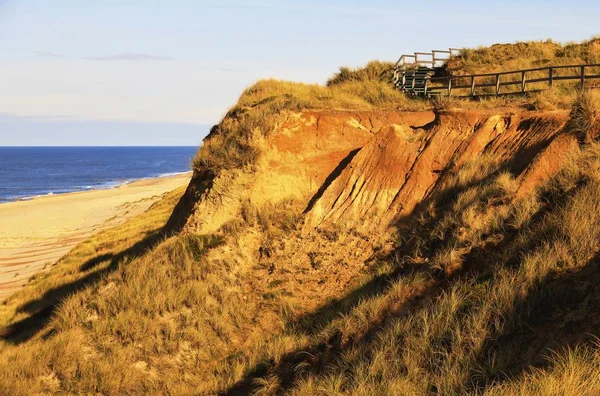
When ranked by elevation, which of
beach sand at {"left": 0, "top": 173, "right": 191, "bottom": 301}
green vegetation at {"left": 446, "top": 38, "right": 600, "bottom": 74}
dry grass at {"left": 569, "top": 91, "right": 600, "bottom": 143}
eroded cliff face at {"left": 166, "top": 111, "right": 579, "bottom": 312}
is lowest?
beach sand at {"left": 0, "top": 173, "right": 191, "bottom": 301}

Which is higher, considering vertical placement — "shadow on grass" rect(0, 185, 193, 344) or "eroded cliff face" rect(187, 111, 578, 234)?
"eroded cliff face" rect(187, 111, 578, 234)

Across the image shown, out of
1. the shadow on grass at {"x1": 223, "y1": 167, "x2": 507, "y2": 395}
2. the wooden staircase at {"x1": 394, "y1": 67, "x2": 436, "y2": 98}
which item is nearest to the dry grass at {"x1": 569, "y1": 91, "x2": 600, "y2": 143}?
the shadow on grass at {"x1": 223, "y1": 167, "x2": 507, "y2": 395}

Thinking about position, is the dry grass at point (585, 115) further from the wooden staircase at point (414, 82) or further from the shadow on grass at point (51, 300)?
the wooden staircase at point (414, 82)

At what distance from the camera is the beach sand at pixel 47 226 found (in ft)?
88.9

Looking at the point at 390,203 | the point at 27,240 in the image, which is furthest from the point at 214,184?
the point at 27,240

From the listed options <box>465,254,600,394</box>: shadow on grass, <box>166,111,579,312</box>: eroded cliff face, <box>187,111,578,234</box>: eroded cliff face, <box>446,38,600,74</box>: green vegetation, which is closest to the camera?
<box>465,254,600,394</box>: shadow on grass

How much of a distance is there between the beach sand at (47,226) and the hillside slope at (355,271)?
1098 cm

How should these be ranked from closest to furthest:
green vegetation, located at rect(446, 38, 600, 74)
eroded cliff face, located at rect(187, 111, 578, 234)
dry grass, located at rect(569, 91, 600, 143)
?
Answer: dry grass, located at rect(569, 91, 600, 143) < eroded cliff face, located at rect(187, 111, 578, 234) < green vegetation, located at rect(446, 38, 600, 74)

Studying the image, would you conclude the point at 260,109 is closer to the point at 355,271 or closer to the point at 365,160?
the point at 365,160

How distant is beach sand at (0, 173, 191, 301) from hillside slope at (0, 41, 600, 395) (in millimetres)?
10983

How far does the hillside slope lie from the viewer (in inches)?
268

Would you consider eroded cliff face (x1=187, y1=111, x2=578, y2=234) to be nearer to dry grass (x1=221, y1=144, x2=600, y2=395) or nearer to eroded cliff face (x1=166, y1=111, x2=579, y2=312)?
eroded cliff face (x1=166, y1=111, x2=579, y2=312)

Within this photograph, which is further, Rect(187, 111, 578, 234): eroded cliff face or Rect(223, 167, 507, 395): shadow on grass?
Rect(187, 111, 578, 234): eroded cliff face

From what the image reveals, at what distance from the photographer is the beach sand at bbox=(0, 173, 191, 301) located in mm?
27094
